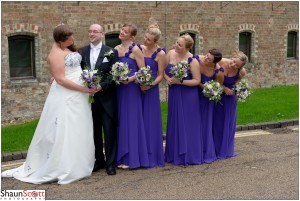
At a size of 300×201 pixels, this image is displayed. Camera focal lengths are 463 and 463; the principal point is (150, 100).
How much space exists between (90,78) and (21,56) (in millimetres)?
6619

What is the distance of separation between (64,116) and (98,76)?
693mm

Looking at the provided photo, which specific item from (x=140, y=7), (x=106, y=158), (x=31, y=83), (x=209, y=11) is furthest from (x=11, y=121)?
(x=209, y=11)

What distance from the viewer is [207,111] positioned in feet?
23.4

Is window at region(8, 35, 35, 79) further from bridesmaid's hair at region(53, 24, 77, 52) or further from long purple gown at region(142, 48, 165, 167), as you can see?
long purple gown at region(142, 48, 165, 167)

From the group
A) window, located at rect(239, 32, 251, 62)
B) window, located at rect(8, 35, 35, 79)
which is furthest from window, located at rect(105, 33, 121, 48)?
window, located at rect(239, 32, 251, 62)

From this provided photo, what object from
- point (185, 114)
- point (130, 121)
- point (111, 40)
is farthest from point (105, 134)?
point (111, 40)

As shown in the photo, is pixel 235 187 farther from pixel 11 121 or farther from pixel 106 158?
pixel 11 121

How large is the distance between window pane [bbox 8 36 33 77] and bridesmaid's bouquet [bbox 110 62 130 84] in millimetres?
6412

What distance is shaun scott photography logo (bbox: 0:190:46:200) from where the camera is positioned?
220 inches

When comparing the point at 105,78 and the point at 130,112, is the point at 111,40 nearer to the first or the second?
the point at 130,112

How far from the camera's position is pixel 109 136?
6.56m

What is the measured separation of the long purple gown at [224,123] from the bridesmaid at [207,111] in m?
0.18

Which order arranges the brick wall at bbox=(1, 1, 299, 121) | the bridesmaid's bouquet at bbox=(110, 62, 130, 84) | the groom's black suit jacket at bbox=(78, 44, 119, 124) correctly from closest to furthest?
the bridesmaid's bouquet at bbox=(110, 62, 130, 84), the groom's black suit jacket at bbox=(78, 44, 119, 124), the brick wall at bbox=(1, 1, 299, 121)

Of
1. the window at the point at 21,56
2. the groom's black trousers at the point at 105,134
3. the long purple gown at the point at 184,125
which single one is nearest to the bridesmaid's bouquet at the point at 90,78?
the groom's black trousers at the point at 105,134
